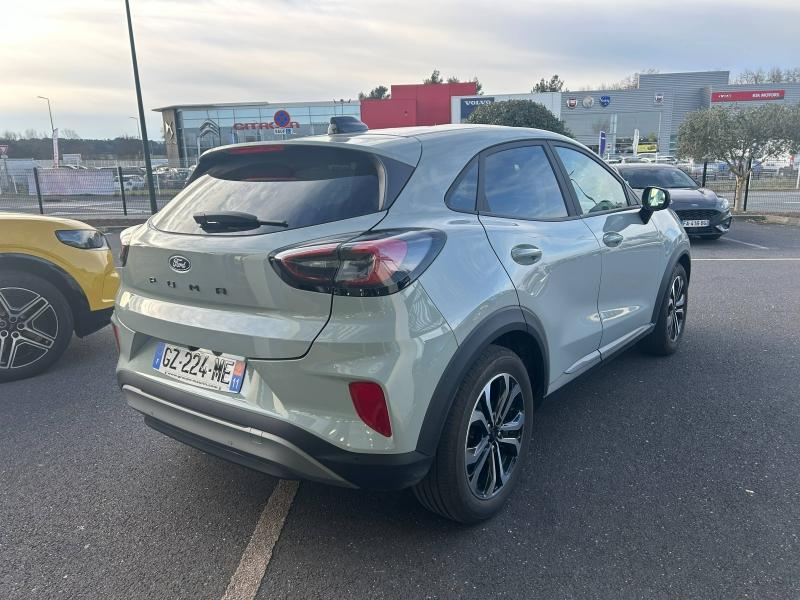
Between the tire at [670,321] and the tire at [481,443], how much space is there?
2.13 m

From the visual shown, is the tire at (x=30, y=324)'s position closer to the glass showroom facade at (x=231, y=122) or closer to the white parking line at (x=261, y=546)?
the white parking line at (x=261, y=546)

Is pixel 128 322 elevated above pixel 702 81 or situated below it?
below

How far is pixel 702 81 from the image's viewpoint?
55.6 metres

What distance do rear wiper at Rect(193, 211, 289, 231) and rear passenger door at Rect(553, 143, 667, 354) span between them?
1904mm

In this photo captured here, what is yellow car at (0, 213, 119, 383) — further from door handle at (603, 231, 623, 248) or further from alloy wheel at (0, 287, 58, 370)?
door handle at (603, 231, 623, 248)

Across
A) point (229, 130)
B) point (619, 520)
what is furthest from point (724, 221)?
point (229, 130)

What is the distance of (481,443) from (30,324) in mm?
3752

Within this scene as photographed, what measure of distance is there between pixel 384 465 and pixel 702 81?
63.4m

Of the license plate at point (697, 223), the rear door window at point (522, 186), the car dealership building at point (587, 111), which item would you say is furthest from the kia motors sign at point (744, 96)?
the rear door window at point (522, 186)

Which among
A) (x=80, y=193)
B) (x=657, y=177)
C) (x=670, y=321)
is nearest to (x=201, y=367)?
(x=670, y=321)

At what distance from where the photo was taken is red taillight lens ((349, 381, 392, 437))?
2143 mm

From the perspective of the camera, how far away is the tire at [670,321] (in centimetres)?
456

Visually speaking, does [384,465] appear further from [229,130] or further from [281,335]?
[229,130]

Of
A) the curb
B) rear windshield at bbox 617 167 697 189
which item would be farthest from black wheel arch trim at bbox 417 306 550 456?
the curb
